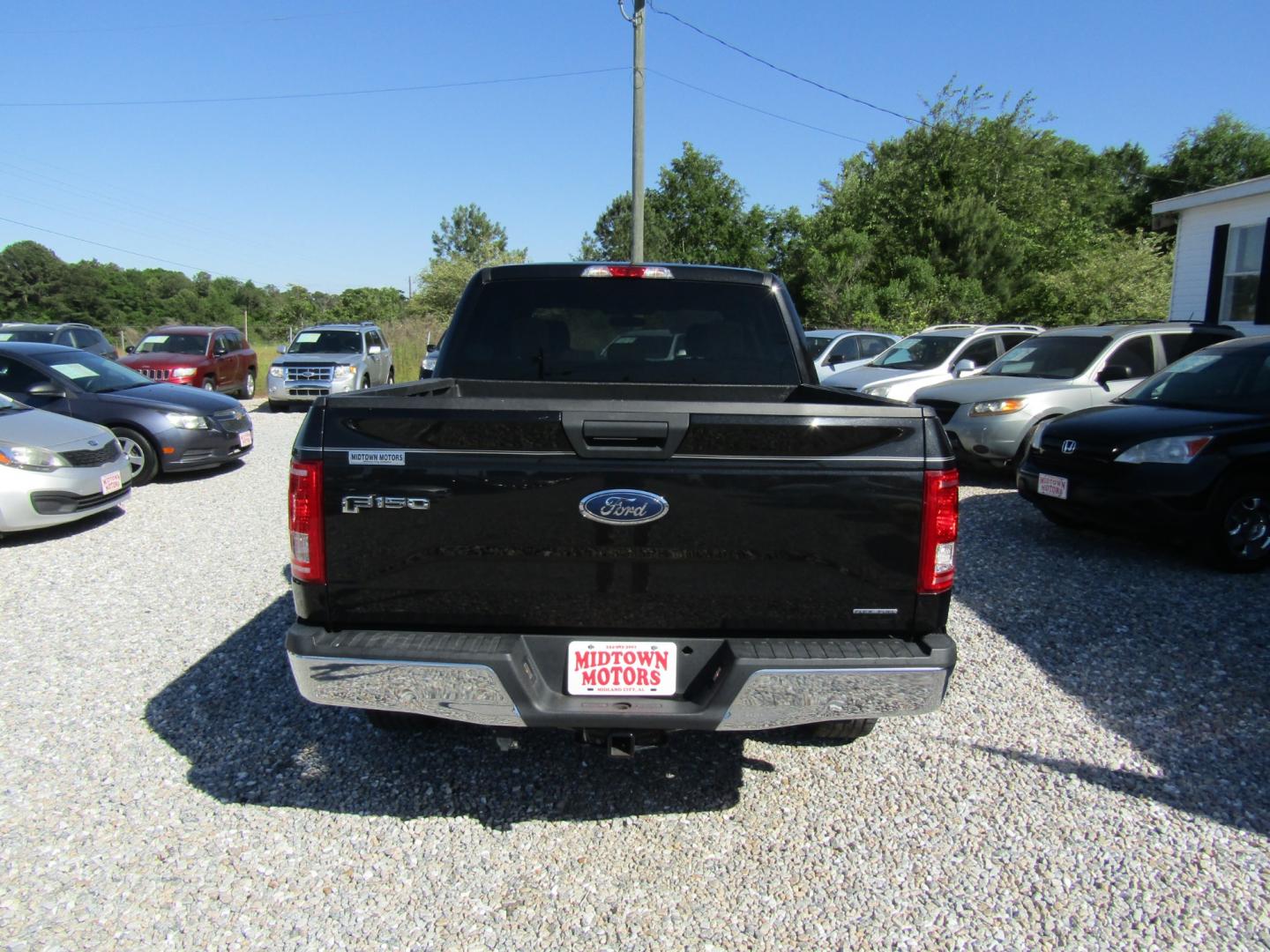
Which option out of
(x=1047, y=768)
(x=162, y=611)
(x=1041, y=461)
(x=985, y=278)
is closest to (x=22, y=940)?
(x=162, y=611)

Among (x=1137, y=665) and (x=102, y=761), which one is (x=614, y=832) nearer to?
(x=102, y=761)

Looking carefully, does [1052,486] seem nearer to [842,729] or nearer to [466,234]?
[842,729]

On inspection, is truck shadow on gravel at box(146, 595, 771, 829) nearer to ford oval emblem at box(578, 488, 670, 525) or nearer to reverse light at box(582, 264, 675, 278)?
ford oval emblem at box(578, 488, 670, 525)

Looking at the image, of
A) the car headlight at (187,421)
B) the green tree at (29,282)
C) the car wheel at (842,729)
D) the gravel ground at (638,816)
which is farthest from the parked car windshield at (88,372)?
the green tree at (29,282)

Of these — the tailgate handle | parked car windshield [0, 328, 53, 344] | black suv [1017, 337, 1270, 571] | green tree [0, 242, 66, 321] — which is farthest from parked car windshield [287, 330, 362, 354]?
green tree [0, 242, 66, 321]

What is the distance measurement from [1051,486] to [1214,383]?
5.16ft

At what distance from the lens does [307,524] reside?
104 inches

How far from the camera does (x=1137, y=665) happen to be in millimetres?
4535

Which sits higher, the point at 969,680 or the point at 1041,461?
the point at 1041,461

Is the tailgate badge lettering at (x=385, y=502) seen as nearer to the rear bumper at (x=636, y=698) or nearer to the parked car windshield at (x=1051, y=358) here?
the rear bumper at (x=636, y=698)

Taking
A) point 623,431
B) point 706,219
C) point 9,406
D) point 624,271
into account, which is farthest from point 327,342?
point 706,219

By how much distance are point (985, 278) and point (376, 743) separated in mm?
32938

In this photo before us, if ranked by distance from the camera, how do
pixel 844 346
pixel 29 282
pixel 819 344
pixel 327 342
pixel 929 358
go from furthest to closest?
pixel 29 282
pixel 327 342
pixel 819 344
pixel 844 346
pixel 929 358

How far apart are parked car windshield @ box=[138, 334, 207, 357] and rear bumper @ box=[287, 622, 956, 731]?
17232 mm
